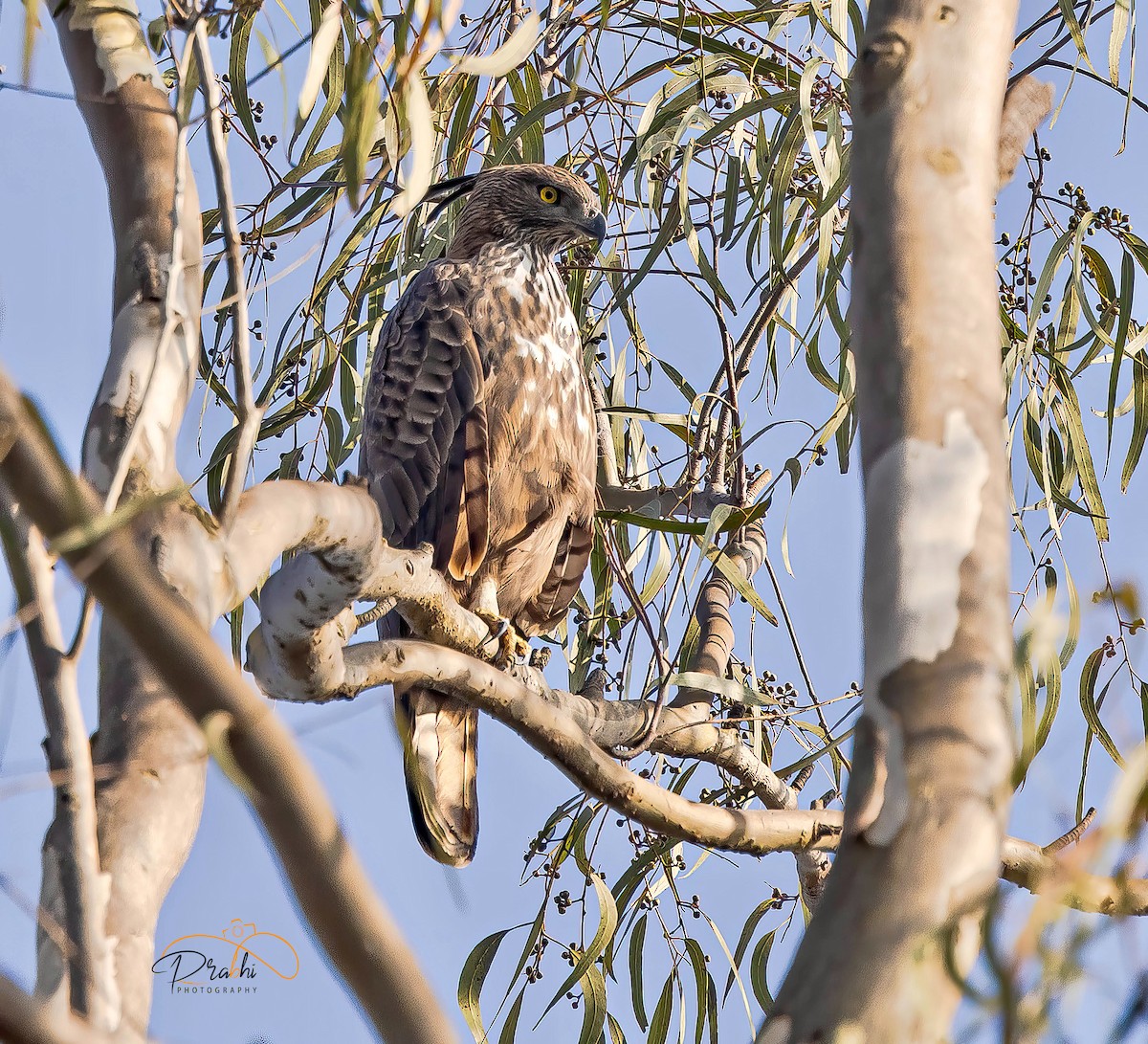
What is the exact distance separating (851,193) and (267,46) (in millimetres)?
571

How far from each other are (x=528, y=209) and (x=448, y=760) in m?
1.26

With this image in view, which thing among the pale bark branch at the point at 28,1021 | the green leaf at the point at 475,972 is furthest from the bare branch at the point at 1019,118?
the green leaf at the point at 475,972

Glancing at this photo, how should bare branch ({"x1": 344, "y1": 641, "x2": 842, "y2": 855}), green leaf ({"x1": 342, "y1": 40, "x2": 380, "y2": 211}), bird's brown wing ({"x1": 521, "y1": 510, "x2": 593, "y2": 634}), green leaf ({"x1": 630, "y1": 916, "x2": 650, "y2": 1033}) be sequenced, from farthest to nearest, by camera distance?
bird's brown wing ({"x1": 521, "y1": 510, "x2": 593, "y2": 634}) → green leaf ({"x1": 630, "y1": 916, "x2": 650, "y2": 1033}) → bare branch ({"x1": 344, "y1": 641, "x2": 842, "y2": 855}) → green leaf ({"x1": 342, "y1": 40, "x2": 380, "y2": 211})

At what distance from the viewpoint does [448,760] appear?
8.21 ft

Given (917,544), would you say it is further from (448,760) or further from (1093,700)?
(448,760)

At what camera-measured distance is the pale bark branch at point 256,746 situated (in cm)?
57

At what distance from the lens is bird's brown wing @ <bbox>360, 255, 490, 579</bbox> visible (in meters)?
2.53

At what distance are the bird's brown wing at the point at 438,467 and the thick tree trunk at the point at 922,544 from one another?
165 centimetres

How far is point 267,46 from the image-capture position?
1.17 m

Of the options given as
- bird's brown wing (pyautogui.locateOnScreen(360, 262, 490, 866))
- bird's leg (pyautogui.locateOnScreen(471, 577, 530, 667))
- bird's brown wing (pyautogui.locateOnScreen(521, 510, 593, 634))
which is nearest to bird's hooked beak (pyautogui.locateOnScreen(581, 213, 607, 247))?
bird's brown wing (pyautogui.locateOnScreen(360, 262, 490, 866))

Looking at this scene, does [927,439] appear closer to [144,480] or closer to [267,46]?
[144,480]

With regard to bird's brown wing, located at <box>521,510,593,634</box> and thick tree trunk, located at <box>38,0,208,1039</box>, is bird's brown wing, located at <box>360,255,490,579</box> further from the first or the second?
thick tree trunk, located at <box>38,0,208,1039</box>

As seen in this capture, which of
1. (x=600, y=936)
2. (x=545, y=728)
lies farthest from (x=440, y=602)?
(x=600, y=936)

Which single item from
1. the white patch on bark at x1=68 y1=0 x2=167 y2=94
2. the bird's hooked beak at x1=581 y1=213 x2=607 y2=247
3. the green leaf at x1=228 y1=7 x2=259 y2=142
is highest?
the bird's hooked beak at x1=581 y1=213 x2=607 y2=247
